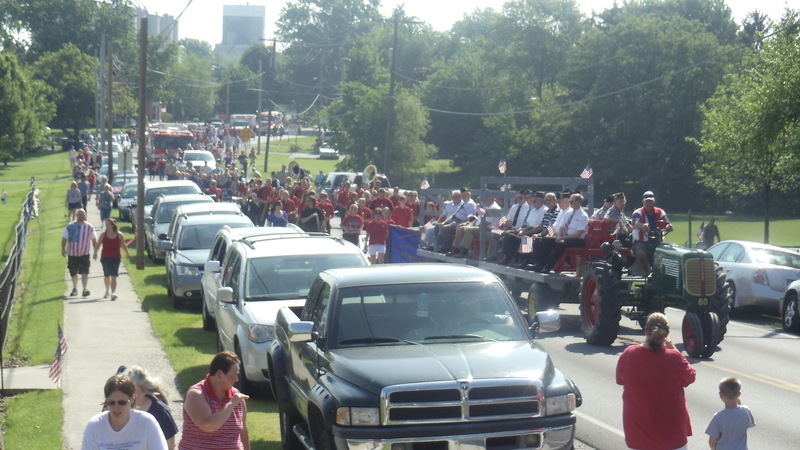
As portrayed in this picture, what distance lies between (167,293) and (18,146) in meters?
52.0

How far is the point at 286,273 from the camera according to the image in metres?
13.3

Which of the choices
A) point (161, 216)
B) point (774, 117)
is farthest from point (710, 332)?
point (161, 216)

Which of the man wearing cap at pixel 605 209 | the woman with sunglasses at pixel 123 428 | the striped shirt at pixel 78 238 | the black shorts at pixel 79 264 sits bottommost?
the black shorts at pixel 79 264

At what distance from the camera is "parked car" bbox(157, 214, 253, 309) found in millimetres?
20422

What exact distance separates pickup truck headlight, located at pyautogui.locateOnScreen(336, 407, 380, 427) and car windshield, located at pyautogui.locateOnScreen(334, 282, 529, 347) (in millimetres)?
926

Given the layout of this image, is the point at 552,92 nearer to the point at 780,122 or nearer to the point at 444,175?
the point at 444,175

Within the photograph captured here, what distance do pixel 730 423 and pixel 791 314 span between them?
12.9 meters

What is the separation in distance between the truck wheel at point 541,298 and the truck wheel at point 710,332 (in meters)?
3.11

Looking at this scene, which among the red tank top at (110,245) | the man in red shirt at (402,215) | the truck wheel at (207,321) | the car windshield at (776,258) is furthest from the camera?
the man in red shirt at (402,215)

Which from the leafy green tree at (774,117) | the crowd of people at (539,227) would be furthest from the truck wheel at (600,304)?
the leafy green tree at (774,117)

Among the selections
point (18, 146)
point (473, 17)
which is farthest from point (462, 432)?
point (473, 17)

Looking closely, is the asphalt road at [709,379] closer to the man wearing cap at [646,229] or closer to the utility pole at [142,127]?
the man wearing cap at [646,229]

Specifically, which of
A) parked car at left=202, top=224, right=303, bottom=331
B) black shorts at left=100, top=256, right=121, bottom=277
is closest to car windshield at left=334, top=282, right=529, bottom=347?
parked car at left=202, top=224, right=303, bottom=331

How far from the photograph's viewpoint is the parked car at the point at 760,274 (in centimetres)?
2134
